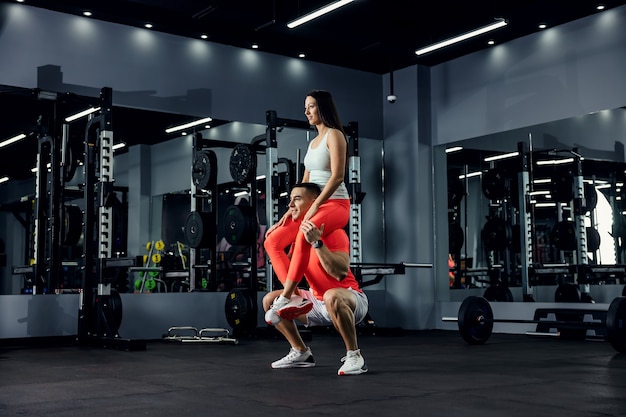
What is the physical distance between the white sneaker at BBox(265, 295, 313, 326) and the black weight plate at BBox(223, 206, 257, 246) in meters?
3.04

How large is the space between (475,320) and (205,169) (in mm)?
2818

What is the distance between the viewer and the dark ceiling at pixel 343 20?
620cm

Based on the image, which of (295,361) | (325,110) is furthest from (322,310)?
(325,110)

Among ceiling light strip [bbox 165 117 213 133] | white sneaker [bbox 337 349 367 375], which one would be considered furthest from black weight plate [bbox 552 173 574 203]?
white sneaker [bbox 337 349 367 375]

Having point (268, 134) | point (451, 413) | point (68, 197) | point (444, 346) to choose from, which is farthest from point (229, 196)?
point (451, 413)

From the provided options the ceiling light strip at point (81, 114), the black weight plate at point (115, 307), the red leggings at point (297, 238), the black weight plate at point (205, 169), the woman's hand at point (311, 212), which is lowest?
the black weight plate at point (115, 307)

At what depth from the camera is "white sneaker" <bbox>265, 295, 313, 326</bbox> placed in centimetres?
329

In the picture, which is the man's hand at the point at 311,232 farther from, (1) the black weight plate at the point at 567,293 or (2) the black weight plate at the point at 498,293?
(2) the black weight plate at the point at 498,293

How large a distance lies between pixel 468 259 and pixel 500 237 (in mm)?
458

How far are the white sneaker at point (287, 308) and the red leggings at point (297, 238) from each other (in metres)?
0.11

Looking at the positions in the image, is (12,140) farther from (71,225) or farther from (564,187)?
(564,187)

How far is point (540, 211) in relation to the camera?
715 centimetres

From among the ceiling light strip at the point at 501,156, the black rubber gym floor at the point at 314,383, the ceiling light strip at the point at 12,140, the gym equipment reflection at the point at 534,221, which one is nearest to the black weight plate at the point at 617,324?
the black rubber gym floor at the point at 314,383

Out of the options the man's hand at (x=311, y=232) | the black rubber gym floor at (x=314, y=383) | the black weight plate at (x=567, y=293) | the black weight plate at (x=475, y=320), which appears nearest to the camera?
the black rubber gym floor at (x=314, y=383)
